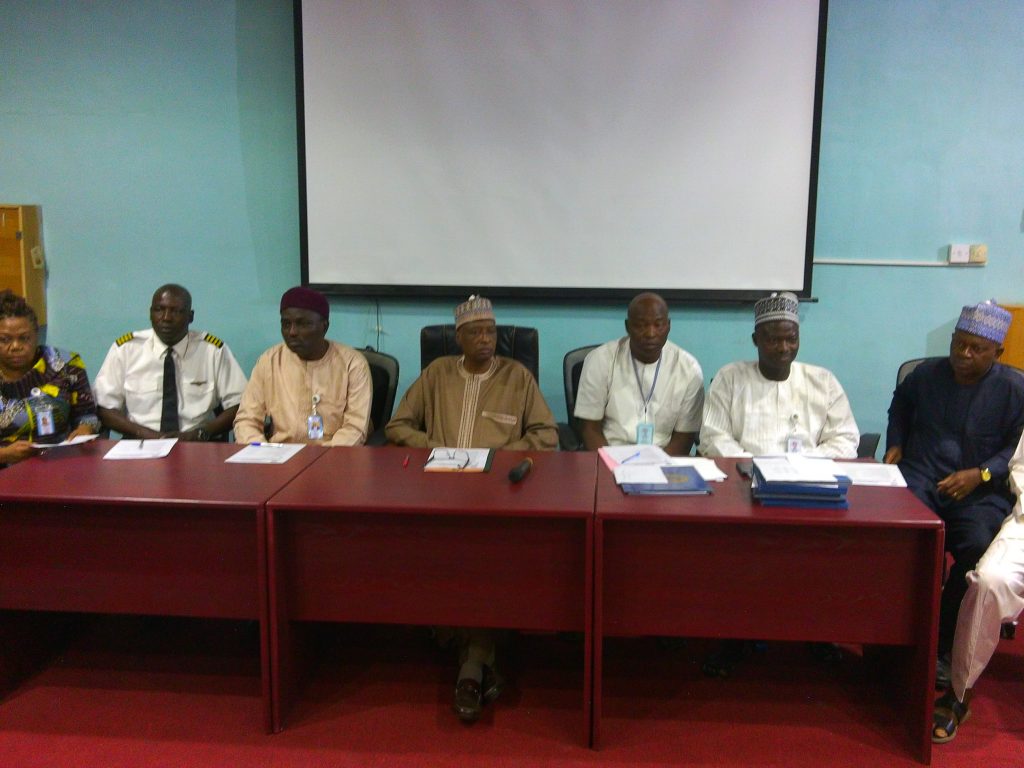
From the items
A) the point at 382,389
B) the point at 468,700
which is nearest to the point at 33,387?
the point at 382,389

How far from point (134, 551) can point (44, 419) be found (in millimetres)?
1011

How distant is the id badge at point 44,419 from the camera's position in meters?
2.76

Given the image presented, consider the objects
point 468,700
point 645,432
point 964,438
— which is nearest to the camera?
point 468,700

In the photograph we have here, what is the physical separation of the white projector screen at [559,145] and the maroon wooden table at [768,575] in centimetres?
203

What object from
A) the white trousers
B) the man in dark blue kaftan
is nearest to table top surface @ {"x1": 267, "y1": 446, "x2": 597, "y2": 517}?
the white trousers

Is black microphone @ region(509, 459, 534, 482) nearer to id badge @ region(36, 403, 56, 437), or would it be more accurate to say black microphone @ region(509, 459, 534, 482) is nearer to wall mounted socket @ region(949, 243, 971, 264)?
id badge @ region(36, 403, 56, 437)

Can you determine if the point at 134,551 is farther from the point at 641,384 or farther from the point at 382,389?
the point at 641,384

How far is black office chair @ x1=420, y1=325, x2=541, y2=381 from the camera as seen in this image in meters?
3.22

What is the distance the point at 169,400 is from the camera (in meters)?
3.30

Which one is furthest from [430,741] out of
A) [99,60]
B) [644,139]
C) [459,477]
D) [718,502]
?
[99,60]

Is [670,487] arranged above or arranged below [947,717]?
above

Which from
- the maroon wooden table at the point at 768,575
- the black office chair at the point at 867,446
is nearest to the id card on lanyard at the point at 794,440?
the black office chair at the point at 867,446

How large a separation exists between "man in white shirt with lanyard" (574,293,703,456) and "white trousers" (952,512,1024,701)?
1201 millimetres

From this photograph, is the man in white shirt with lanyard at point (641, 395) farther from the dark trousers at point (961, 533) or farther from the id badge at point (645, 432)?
the dark trousers at point (961, 533)
